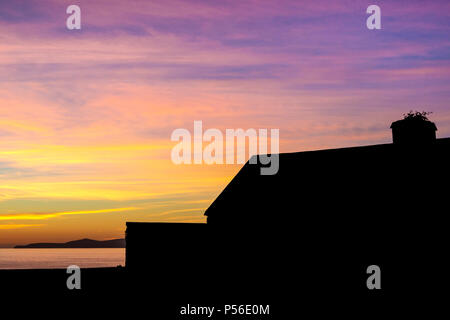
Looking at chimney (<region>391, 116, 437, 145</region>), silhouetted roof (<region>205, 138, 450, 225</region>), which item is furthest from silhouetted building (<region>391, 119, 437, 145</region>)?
silhouetted roof (<region>205, 138, 450, 225</region>)

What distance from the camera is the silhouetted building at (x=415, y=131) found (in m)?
32.3

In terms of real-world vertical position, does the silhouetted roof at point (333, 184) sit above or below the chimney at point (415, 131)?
below

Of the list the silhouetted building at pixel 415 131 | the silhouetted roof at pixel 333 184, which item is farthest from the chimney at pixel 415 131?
the silhouetted roof at pixel 333 184

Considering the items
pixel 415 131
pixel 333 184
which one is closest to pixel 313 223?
pixel 333 184

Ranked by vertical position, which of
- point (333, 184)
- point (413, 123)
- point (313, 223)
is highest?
point (413, 123)

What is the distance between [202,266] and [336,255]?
7968mm

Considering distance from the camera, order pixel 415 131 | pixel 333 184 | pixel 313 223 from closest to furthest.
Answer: pixel 313 223 < pixel 333 184 < pixel 415 131

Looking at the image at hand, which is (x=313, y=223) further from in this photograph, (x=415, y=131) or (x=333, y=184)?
(x=415, y=131)

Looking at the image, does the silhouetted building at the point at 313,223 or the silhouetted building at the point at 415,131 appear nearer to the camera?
the silhouetted building at the point at 313,223

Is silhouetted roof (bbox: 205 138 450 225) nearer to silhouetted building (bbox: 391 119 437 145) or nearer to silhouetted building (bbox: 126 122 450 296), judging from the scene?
silhouetted building (bbox: 126 122 450 296)

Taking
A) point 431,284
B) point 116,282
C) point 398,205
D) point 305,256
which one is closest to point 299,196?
point 305,256

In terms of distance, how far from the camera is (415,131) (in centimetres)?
3231

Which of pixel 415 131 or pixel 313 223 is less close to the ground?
pixel 415 131

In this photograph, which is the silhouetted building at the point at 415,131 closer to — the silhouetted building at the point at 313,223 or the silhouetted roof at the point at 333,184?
the silhouetted building at the point at 313,223
